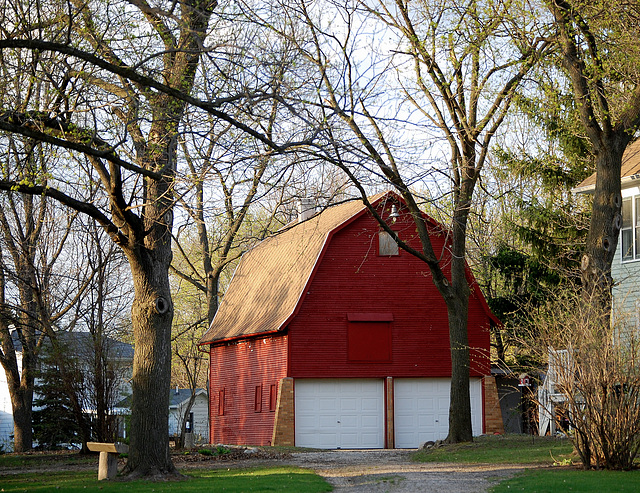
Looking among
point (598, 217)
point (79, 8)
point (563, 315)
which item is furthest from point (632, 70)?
point (79, 8)

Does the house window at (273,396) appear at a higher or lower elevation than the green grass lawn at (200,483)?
higher

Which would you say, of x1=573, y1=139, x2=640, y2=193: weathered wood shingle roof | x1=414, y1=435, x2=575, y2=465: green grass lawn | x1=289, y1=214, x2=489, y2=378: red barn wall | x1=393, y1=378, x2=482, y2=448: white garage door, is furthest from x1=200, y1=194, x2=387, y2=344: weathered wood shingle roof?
x1=414, y1=435, x2=575, y2=465: green grass lawn

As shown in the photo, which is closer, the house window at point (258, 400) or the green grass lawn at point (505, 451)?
the green grass lawn at point (505, 451)

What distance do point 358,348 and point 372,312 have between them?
1.24m

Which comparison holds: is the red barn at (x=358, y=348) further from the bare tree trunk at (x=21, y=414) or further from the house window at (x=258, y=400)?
the bare tree trunk at (x=21, y=414)

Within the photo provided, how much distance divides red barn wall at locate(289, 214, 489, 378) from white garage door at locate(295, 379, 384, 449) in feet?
1.53

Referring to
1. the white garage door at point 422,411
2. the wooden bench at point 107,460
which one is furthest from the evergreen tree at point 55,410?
the white garage door at point 422,411

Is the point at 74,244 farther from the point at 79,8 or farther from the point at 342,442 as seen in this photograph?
the point at 79,8

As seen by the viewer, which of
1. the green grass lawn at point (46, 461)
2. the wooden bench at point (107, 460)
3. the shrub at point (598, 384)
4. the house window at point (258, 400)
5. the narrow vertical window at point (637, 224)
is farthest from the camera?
the house window at point (258, 400)

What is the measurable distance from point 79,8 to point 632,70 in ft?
38.0

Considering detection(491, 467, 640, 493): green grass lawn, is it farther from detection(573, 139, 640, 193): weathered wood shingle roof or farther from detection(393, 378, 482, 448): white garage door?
detection(393, 378, 482, 448): white garage door

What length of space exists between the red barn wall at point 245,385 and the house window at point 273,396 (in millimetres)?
98

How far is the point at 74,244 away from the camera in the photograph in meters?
27.8

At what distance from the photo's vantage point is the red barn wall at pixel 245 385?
2722 cm
